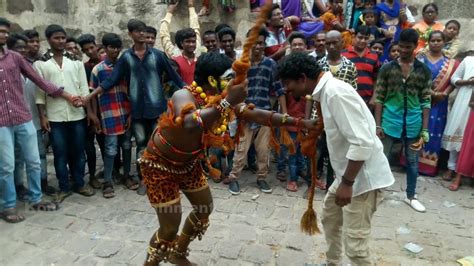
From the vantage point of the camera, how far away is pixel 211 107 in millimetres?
2684

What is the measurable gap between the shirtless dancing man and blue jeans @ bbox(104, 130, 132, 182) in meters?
2.14

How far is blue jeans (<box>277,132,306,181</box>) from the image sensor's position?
5438mm

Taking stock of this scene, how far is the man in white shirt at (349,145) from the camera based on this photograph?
2.64 m

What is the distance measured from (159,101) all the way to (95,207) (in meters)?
1.49

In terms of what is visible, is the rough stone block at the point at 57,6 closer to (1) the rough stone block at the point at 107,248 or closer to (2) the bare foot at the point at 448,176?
(1) the rough stone block at the point at 107,248

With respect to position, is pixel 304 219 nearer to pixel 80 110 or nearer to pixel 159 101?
pixel 159 101

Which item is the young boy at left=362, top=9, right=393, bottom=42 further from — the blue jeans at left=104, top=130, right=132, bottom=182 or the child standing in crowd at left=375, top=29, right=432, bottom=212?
the blue jeans at left=104, top=130, right=132, bottom=182

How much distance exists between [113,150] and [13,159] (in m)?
1.14

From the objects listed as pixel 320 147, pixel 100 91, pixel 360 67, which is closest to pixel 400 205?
pixel 320 147

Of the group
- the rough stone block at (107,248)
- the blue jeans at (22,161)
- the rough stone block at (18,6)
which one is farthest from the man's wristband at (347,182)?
the rough stone block at (18,6)

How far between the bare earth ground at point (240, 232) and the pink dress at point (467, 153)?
30cm

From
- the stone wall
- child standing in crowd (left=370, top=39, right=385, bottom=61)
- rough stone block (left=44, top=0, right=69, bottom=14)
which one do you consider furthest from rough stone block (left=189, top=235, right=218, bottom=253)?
rough stone block (left=44, top=0, right=69, bottom=14)

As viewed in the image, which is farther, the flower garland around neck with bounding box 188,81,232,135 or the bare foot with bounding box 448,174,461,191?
the bare foot with bounding box 448,174,461,191

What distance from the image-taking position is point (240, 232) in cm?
429
